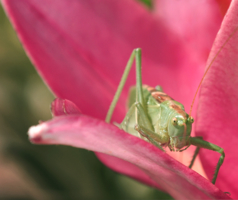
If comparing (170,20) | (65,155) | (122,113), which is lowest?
(65,155)

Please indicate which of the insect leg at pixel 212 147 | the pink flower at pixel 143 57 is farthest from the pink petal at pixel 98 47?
the insect leg at pixel 212 147

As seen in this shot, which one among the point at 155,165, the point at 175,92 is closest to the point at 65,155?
the point at 175,92

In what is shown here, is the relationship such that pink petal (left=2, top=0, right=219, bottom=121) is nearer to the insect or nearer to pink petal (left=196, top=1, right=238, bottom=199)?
the insect

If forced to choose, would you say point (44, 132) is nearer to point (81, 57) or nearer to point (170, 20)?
point (81, 57)

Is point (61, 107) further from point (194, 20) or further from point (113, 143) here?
point (194, 20)

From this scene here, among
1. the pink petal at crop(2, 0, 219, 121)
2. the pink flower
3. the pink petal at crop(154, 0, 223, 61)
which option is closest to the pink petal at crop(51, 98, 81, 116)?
the pink flower

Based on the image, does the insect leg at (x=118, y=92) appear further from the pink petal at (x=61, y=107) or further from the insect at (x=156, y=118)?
the pink petal at (x=61, y=107)

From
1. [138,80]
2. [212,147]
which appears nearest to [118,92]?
[138,80]
